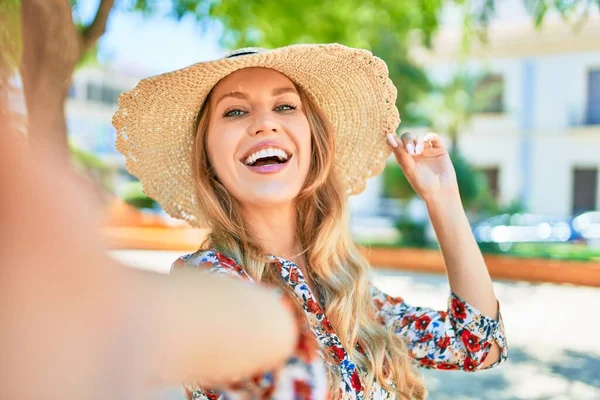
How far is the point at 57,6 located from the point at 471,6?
13.1 feet

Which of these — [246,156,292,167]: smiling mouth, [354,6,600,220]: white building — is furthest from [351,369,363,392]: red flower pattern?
[354,6,600,220]: white building

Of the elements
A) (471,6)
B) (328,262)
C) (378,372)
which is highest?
(471,6)

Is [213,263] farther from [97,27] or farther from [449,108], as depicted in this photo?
[449,108]

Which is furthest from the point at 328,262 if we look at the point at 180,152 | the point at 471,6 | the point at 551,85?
the point at 551,85

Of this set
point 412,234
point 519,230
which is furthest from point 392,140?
point 519,230

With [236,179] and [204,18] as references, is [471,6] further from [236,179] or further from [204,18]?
[236,179]

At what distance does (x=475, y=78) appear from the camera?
49.7ft

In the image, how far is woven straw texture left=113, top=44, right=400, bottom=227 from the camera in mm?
1675

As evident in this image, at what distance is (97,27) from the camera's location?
3377mm

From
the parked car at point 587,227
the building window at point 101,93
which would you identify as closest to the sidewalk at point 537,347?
the parked car at point 587,227

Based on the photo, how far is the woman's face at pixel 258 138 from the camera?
1.59m

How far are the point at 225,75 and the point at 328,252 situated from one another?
0.59 m

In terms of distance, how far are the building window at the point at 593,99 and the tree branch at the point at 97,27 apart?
55.8 feet

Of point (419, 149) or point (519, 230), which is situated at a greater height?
point (419, 149)
